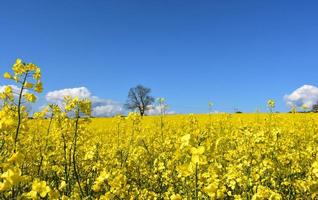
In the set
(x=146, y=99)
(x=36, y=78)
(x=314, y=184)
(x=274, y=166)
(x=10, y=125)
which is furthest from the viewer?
(x=146, y=99)

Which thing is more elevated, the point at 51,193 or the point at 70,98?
the point at 70,98

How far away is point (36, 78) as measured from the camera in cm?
381

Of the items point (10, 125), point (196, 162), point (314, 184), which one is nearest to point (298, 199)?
point (314, 184)

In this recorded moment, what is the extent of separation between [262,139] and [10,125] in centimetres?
322

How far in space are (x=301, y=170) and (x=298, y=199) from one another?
1.34 meters

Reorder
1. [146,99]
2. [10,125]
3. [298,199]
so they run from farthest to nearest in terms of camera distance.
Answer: [146,99], [298,199], [10,125]

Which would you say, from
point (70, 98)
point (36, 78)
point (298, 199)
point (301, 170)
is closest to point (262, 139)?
point (298, 199)

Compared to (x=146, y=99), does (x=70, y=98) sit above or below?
below

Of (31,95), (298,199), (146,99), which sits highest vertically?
(146,99)

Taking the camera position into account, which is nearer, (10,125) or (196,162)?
(10,125)

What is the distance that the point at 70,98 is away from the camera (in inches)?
196

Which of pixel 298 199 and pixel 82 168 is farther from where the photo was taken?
pixel 82 168

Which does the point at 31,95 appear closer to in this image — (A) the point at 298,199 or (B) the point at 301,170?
(A) the point at 298,199

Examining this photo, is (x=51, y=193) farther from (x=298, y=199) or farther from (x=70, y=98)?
(x=298, y=199)
